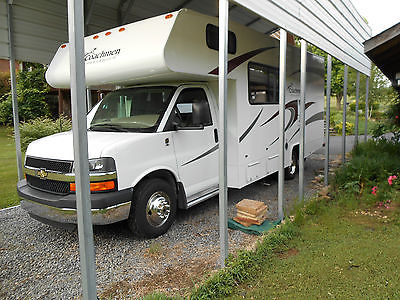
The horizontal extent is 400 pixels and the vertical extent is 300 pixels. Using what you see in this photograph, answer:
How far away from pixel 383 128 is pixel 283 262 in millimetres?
8118

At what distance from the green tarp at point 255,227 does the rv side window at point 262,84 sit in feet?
6.85

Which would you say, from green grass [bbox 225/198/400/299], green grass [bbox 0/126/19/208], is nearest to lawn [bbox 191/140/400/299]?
green grass [bbox 225/198/400/299]

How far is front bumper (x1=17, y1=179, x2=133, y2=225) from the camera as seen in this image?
141 inches

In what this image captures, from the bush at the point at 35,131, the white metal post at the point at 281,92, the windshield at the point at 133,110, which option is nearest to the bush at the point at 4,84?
the bush at the point at 35,131

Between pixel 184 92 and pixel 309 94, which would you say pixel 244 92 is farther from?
pixel 309 94

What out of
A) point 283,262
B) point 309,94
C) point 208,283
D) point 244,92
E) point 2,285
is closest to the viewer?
point 208,283

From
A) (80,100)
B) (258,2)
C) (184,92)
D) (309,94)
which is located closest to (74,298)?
(80,100)

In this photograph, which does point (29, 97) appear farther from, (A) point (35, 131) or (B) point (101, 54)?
(B) point (101, 54)

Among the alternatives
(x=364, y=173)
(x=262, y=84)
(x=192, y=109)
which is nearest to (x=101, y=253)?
(x=192, y=109)

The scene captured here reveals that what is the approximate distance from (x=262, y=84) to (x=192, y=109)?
6.14 feet

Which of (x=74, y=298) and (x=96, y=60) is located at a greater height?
(x=96, y=60)

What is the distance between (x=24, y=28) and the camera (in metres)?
5.94

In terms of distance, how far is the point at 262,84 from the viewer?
597 cm

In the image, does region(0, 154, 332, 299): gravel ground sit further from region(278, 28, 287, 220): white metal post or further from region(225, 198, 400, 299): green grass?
region(278, 28, 287, 220): white metal post
